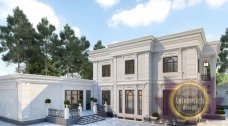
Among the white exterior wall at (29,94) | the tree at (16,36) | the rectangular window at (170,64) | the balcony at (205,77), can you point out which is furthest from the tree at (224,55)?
the tree at (16,36)

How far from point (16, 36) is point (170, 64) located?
63.0 ft

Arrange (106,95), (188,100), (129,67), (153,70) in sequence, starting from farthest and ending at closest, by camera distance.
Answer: (106,95)
(129,67)
(153,70)
(188,100)

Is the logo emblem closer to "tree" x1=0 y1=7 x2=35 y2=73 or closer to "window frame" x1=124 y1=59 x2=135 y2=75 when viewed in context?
"window frame" x1=124 y1=59 x2=135 y2=75

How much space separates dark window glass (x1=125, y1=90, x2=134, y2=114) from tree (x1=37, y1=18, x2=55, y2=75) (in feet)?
47.7

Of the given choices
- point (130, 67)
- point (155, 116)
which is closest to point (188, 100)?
point (155, 116)

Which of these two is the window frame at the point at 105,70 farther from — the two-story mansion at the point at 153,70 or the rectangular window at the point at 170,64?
the rectangular window at the point at 170,64

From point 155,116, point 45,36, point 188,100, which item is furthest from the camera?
point 45,36

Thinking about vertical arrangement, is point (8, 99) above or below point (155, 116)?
above

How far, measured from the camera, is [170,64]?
49.2ft

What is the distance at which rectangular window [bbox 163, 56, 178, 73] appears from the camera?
14.7m

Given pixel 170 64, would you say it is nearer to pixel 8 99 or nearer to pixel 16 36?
pixel 8 99

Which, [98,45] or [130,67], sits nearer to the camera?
[130,67]

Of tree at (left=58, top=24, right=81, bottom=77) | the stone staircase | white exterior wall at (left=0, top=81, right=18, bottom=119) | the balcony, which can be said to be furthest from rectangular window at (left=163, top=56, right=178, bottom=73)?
tree at (left=58, top=24, right=81, bottom=77)

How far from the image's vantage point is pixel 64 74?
29.6m
